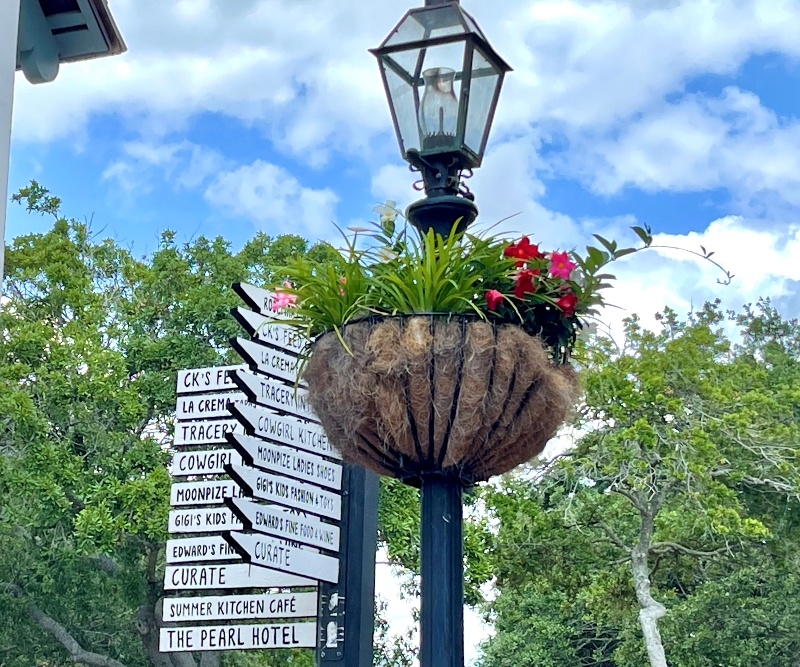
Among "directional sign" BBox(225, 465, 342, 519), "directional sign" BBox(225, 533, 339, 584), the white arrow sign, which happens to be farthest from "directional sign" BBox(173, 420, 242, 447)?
"directional sign" BBox(225, 533, 339, 584)

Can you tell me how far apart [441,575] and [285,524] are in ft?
8.43

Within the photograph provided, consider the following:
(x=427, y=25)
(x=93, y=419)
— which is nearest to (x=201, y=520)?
(x=427, y=25)

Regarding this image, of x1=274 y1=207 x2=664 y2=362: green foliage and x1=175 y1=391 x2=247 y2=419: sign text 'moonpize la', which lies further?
x1=175 y1=391 x2=247 y2=419: sign text 'moonpize la'

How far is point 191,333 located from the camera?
16.7 meters

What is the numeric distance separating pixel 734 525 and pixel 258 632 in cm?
835

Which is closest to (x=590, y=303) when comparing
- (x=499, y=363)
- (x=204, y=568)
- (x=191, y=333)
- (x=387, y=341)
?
(x=499, y=363)

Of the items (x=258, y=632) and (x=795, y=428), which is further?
(x=795, y=428)

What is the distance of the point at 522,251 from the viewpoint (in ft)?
10.3

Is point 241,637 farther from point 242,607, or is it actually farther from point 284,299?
point 284,299

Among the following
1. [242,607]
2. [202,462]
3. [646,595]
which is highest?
[646,595]

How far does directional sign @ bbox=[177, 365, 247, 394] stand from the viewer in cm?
692

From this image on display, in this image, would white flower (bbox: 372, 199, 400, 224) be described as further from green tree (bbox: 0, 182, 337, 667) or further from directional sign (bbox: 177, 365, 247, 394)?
green tree (bbox: 0, 182, 337, 667)

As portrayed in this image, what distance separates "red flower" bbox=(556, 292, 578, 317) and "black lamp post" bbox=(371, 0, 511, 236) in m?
0.44

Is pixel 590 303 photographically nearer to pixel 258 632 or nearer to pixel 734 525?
pixel 258 632
